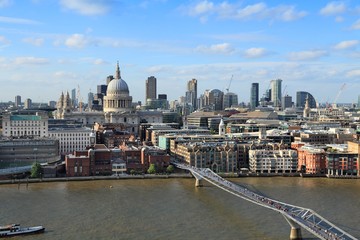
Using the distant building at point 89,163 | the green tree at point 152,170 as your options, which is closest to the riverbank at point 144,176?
the green tree at point 152,170

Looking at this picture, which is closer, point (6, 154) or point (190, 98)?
point (6, 154)

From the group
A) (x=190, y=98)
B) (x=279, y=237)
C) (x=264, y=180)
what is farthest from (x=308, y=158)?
(x=190, y=98)

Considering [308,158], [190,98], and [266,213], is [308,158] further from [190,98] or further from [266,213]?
[190,98]

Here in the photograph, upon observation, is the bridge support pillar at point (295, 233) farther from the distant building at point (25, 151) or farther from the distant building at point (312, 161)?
the distant building at point (25, 151)

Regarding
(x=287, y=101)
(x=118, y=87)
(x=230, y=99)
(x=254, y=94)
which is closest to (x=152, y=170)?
(x=118, y=87)

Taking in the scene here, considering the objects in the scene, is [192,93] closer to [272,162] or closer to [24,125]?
[24,125]

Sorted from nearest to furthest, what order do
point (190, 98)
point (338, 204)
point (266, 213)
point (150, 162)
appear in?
point (266, 213), point (338, 204), point (150, 162), point (190, 98)

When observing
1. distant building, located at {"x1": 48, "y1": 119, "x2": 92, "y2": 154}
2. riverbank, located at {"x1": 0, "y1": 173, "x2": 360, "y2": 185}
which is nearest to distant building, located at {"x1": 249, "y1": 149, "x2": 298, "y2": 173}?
riverbank, located at {"x1": 0, "y1": 173, "x2": 360, "y2": 185}
